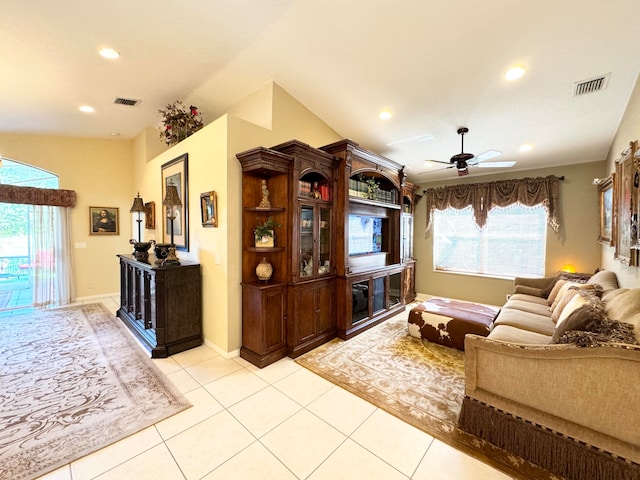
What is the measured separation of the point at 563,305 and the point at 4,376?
5818mm

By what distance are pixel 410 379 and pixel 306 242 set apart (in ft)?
6.06

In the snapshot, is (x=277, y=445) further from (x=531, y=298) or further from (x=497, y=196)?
(x=497, y=196)

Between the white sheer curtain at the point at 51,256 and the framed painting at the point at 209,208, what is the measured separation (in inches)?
151

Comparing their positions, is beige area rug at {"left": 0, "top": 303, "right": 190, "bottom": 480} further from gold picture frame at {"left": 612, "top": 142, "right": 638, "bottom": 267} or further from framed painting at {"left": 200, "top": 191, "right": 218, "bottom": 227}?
gold picture frame at {"left": 612, "top": 142, "right": 638, "bottom": 267}

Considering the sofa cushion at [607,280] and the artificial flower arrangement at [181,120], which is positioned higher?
the artificial flower arrangement at [181,120]

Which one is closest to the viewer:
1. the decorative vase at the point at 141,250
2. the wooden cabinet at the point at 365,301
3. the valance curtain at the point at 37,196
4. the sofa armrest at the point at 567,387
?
the sofa armrest at the point at 567,387

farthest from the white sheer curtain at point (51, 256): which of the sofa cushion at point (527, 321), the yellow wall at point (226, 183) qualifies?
the sofa cushion at point (527, 321)

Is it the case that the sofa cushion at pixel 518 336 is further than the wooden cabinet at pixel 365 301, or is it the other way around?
the wooden cabinet at pixel 365 301

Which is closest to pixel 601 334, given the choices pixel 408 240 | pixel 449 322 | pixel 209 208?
pixel 449 322

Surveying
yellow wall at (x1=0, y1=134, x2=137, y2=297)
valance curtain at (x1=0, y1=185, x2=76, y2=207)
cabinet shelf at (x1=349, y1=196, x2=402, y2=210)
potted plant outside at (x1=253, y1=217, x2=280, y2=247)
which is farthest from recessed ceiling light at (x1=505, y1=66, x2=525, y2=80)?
valance curtain at (x1=0, y1=185, x2=76, y2=207)

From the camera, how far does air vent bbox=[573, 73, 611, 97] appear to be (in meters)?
2.58

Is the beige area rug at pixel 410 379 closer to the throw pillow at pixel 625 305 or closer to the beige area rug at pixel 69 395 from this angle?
the throw pillow at pixel 625 305

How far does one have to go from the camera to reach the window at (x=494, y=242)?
488 centimetres

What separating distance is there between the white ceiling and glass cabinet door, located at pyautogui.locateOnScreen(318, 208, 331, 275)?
160cm
